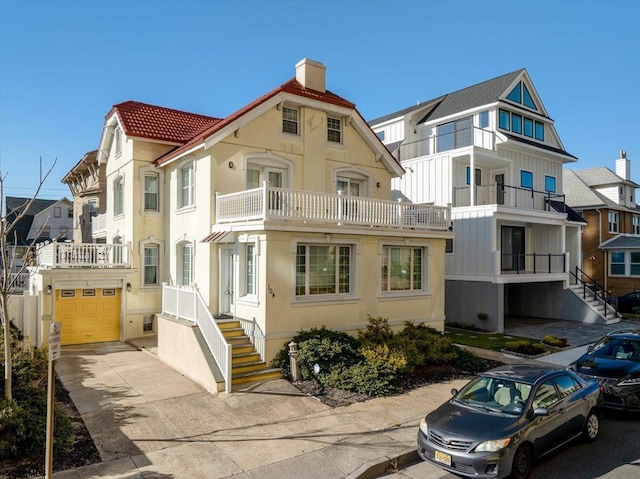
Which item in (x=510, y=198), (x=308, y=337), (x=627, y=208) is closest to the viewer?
(x=308, y=337)

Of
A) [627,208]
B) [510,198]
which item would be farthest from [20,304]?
[627,208]

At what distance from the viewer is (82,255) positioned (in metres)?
18.2

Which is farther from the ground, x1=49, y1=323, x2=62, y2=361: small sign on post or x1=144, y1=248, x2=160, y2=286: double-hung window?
x1=144, y1=248, x2=160, y2=286: double-hung window

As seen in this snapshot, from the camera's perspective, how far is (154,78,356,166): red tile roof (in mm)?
→ 15594

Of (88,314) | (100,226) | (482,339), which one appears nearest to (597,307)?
(482,339)

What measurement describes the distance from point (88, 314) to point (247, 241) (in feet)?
29.8

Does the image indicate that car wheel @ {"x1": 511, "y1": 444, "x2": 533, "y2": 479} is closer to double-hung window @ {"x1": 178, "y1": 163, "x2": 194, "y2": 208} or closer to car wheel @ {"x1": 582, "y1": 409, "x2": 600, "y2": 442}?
car wheel @ {"x1": 582, "y1": 409, "x2": 600, "y2": 442}

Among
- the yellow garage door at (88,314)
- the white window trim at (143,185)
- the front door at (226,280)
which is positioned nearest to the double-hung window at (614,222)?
the front door at (226,280)

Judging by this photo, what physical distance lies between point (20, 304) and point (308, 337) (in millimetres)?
11927

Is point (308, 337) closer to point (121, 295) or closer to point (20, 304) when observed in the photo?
point (121, 295)

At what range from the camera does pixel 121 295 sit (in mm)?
18859

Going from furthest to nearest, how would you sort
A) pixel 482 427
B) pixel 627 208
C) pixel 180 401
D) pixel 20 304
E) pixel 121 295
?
1. pixel 627 208
2. pixel 121 295
3. pixel 20 304
4. pixel 180 401
5. pixel 482 427

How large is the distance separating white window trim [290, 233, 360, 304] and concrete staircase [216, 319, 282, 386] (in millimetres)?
1954

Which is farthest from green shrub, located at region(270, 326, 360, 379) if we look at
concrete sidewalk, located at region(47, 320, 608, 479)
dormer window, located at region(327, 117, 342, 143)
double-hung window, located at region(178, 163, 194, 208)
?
dormer window, located at region(327, 117, 342, 143)
